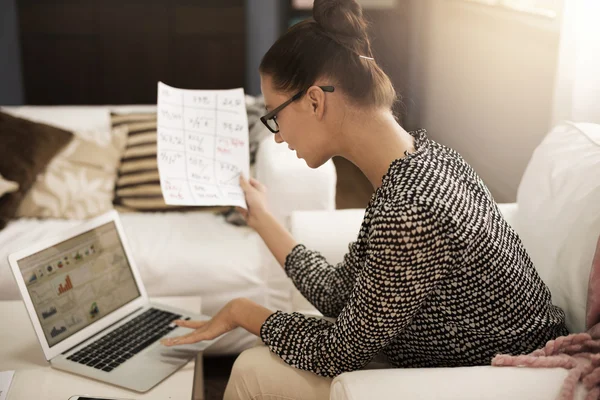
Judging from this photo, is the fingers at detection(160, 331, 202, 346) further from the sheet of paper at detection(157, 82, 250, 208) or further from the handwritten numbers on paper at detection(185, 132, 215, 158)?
the handwritten numbers on paper at detection(185, 132, 215, 158)

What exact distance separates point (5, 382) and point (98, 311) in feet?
0.80

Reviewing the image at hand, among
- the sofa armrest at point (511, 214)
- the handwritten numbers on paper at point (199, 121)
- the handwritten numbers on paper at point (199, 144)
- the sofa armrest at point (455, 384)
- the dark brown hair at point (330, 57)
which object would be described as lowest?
the sofa armrest at point (455, 384)

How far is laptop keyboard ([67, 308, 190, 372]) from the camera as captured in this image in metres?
1.21

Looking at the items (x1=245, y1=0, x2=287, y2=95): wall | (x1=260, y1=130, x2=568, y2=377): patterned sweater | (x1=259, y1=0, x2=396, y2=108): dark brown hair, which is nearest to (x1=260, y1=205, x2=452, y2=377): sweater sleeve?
(x1=260, y1=130, x2=568, y2=377): patterned sweater

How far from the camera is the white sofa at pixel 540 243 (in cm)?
82

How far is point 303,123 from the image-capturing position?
1104mm

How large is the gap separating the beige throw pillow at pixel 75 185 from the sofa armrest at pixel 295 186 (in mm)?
574

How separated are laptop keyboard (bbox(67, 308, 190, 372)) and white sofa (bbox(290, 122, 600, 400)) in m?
0.36

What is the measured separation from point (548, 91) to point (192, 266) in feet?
5.22

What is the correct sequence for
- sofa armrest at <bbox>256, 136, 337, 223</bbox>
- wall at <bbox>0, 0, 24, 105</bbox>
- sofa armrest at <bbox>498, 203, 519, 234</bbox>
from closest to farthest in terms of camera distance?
1. sofa armrest at <bbox>498, 203, 519, 234</bbox>
2. sofa armrest at <bbox>256, 136, 337, 223</bbox>
3. wall at <bbox>0, 0, 24, 105</bbox>

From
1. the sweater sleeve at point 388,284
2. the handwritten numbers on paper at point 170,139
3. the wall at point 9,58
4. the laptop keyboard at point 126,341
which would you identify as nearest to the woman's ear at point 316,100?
the sweater sleeve at point 388,284

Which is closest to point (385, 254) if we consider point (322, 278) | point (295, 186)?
point (322, 278)

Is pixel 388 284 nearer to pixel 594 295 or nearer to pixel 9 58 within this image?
pixel 594 295

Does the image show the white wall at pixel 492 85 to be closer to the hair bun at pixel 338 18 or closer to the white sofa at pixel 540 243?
the white sofa at pixel 540 243
